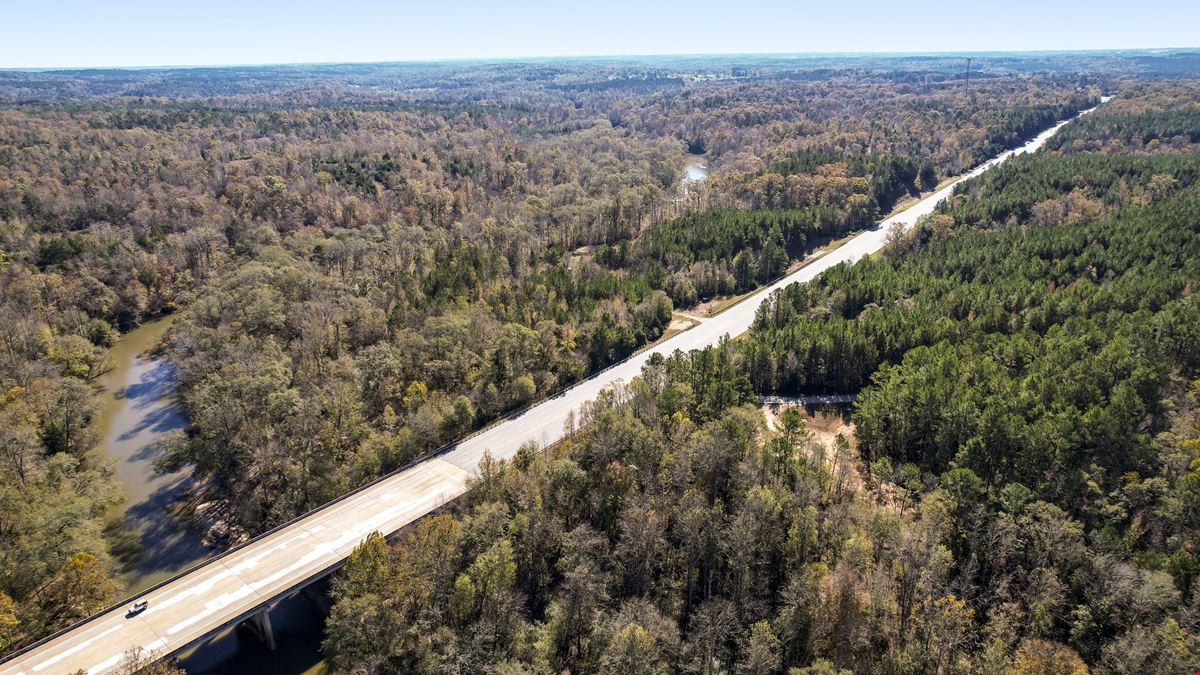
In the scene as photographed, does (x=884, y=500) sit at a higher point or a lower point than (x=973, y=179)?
lower

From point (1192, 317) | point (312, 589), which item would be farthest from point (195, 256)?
point (1192, 317)

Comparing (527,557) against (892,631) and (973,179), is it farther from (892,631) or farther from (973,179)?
(973,179)

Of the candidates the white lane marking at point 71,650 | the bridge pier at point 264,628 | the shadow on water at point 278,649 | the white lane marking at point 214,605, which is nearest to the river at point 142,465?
the shadow on water at point 278,649

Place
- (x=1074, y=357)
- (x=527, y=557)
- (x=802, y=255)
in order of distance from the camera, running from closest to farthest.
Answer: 1. (x=527, y=557)
2. (x=1074, y=357)
3. (x=802, y=255)

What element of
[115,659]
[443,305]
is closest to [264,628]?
[115,659]

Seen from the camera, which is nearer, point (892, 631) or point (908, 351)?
point (892, 631)

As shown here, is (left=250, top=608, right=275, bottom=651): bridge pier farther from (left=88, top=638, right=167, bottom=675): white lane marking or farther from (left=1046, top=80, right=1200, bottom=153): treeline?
(left=1046, top=80, right=1200, bottom=153): treeline

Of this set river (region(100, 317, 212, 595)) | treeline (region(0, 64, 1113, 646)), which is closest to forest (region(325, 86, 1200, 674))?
treeline (region(0, 64, 1113, 646))
